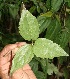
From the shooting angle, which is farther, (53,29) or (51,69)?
(51,69)

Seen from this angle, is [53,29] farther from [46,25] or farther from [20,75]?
[20,75]

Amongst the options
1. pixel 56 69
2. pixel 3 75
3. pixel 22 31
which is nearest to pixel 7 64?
pixel 3 75

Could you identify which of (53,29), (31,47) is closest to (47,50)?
(31,47)

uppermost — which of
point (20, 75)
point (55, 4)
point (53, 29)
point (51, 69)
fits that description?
point (55, 4)

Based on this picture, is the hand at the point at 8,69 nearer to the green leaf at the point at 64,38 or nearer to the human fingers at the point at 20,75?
the human fingers at the point at 20,75

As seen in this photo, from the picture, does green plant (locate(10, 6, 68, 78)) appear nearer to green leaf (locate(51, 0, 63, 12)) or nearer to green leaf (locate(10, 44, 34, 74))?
green leaf (locate(10, 44, 34, 74))

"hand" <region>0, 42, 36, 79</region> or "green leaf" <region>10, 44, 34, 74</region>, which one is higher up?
"green leaf" <region>10, 44, 34, 74</region>

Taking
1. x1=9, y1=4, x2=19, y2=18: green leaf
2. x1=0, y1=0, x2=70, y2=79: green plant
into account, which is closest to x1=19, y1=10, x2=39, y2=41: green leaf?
x1=0, y1=0, x2=70, y2=79: green plant
